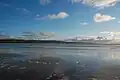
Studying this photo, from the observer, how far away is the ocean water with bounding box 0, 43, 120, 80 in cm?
185

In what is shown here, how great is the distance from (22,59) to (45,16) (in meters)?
0.53

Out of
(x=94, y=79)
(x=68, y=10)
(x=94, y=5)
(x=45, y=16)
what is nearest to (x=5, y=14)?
(x=45, y=16)

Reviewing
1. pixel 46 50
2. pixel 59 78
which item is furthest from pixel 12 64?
pixel 59 78

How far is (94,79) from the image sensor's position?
181 cm

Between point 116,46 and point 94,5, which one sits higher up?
point 94,5

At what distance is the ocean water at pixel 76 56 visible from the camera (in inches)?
73.0

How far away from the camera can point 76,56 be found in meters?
1.94

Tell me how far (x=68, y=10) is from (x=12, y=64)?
31.4 inches

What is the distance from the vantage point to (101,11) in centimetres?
187

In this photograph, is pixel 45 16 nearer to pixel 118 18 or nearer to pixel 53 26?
pixel 53 26

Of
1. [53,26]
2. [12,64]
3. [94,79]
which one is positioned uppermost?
[53,26]

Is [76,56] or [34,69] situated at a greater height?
[76,56]

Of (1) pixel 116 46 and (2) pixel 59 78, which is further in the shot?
(1) pixel 116 46

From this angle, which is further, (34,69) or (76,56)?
(76,56)
